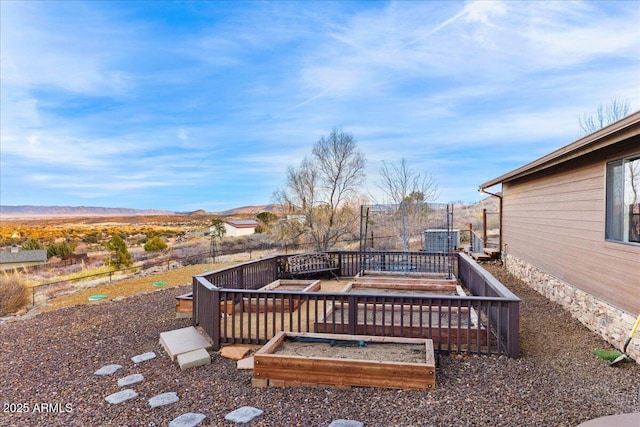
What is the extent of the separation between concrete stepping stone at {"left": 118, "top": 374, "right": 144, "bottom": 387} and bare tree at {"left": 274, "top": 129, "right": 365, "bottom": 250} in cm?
1300

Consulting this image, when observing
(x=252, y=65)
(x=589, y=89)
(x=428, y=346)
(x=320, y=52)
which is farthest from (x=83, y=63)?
(x=589, y=89)

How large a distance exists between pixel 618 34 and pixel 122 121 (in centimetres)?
1830

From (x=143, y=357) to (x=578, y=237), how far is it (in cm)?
633

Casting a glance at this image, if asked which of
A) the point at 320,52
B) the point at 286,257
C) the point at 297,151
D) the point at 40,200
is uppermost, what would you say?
the point at 320,52

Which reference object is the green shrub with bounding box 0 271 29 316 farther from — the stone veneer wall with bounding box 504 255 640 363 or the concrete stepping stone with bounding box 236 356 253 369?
the stone veneer wall with bounding box 504 255 640 363

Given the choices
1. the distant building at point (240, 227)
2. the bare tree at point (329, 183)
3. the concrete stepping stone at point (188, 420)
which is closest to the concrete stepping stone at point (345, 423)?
the concrete stepping stone at point (188, 420)

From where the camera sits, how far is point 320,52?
12.1 m

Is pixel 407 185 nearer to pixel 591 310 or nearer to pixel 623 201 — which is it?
pixel 591 310

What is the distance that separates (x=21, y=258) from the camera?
15711mm

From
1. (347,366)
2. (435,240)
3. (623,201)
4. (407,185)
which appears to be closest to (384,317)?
(347,366)

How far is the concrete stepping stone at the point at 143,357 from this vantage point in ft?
13.4

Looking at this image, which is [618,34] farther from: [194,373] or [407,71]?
[194,373]

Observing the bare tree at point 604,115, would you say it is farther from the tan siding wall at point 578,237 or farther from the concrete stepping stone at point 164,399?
the concrete stepping stone at point 164,399

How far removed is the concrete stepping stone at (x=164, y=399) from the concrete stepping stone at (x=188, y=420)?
315 millimetres
